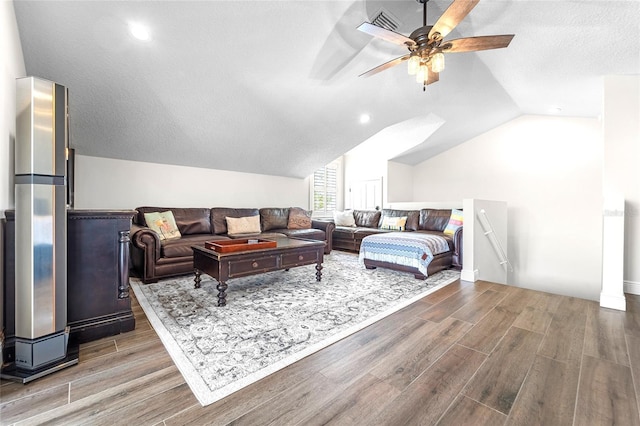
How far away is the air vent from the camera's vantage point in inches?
104

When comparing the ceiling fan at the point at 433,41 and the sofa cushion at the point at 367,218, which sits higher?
the ceiling fan at the point at 433,41

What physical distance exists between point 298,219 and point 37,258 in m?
4.24

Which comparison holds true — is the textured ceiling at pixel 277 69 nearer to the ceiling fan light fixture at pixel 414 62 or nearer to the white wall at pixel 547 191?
the white wall at pixel 547 191

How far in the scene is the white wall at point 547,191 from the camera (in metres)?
4.86

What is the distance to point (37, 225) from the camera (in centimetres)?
150

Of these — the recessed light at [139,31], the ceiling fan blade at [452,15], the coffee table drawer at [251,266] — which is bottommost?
the coffee table drawer at [251,266]

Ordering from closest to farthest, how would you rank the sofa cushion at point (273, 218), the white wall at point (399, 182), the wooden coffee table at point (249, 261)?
the wooden coffee table at point (249, 261) < the sofa cushion at point (273, 218) < the white wall at point (399, 182)

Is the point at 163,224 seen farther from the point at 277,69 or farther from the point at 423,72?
the point at 423,72

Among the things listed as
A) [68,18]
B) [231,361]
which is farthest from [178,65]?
[231,361]

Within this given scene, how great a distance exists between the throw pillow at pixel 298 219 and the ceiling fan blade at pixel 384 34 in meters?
3.81

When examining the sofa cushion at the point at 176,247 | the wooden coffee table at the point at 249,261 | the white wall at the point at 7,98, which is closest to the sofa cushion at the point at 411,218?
the wooden coffee table at the point at 249,261

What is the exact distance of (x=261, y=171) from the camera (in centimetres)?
566

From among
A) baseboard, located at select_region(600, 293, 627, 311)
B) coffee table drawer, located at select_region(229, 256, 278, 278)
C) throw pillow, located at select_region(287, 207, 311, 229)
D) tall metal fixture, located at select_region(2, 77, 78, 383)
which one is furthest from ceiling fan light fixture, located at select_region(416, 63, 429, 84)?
throw pillow, located at select_region(287, 207, 311, 229)

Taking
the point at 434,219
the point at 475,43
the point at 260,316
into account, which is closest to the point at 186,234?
→ the point at 260,316
